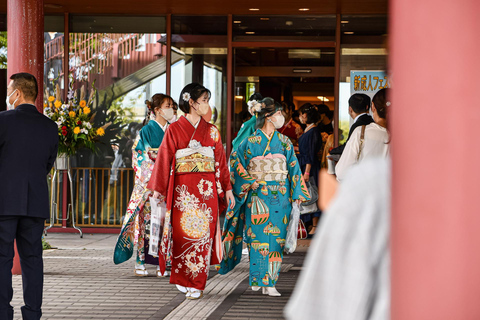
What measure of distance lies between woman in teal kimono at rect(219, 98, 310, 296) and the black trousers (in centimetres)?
217

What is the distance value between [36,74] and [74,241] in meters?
3.28

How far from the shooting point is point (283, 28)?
10.4 metres

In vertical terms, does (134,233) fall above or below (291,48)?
below

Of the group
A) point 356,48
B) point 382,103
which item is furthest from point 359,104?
point 356,48

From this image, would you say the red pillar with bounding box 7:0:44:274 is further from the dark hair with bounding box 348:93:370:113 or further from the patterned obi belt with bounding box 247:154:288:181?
the dark hair with bounding box 348:93:370:113

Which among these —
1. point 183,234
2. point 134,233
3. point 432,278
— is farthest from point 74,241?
point 432,278

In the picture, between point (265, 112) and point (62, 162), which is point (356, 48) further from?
point (62, 162)

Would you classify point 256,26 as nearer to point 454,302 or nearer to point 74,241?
point 74,241

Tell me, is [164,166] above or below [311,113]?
below

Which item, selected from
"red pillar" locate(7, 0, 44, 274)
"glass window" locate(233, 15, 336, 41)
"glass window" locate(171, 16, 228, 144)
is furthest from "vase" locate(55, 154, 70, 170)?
"glass window" locate(233, 15, 336, 41)

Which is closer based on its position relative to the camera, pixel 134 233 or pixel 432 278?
pixel 432 278

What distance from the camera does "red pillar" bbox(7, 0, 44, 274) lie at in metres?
7.07

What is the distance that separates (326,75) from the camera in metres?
10.5

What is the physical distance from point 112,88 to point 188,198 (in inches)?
195
